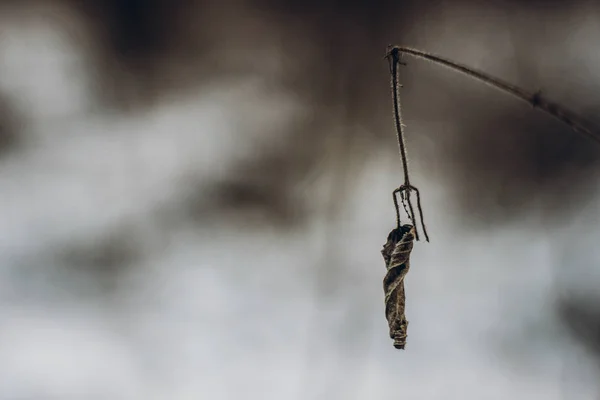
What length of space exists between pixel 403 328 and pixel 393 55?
4.35ft

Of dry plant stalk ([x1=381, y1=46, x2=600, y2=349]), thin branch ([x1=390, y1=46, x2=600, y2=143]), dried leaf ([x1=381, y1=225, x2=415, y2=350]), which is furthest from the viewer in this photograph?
dried leaf ([x1=381, y1=225, x2=415, y2=350])

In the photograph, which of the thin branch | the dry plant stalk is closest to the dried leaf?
the dry plant stalk

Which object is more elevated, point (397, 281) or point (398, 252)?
point (398, 252)

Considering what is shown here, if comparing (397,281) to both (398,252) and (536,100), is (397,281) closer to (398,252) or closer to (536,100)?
(398,252)

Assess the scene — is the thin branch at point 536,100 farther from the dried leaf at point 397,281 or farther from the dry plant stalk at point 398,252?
the dried leaf at point 397,281

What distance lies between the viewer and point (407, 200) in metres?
2.38

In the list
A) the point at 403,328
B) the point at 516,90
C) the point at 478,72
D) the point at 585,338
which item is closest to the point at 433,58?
the point at 478,72

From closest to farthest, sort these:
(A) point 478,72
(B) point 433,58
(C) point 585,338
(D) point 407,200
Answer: (A) point 478,72 < (B) point 433,58 < (D) point 407,200 < (C) point 585,338

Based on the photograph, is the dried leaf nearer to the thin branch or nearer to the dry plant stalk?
the dry plant stalk

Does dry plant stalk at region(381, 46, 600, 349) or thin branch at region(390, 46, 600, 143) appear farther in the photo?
dry plant stalk at region(381, 46, 600, 349)

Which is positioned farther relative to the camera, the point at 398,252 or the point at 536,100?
the point at 398,252

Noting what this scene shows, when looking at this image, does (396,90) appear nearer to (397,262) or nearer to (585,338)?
(397,262)

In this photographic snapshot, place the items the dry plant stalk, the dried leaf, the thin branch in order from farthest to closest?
the dried leaf, the dry plant stalk, the thin branch

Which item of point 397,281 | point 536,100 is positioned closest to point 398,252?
point 397,281
